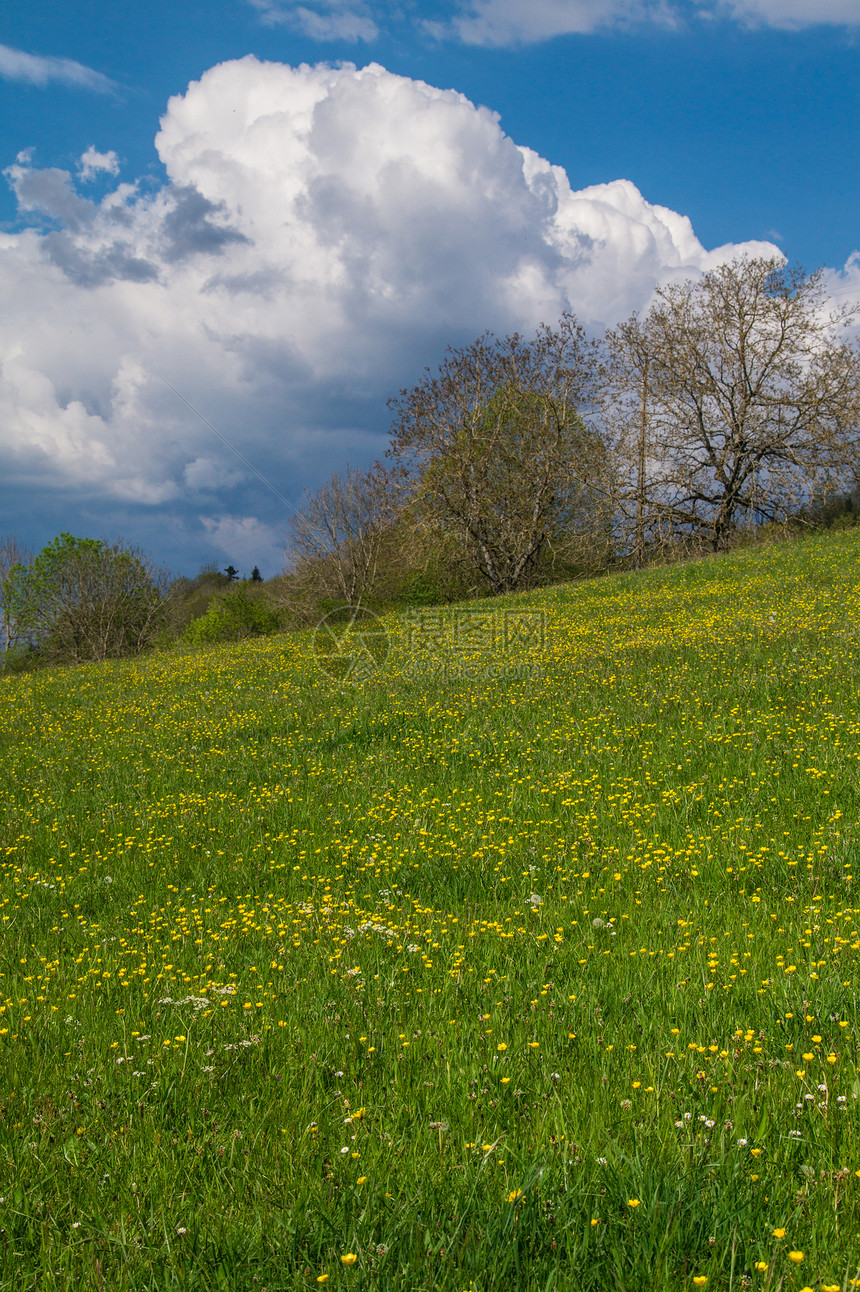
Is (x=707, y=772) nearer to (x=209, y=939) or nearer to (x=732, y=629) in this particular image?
(x=209, y=939)

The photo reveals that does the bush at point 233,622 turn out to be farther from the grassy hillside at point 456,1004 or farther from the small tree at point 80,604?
the grassy hillside at point 456,1004

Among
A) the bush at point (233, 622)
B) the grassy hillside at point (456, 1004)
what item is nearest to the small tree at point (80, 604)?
the bush at point (233, 622)

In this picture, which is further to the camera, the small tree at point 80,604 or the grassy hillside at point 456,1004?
the small tree at point 80,604

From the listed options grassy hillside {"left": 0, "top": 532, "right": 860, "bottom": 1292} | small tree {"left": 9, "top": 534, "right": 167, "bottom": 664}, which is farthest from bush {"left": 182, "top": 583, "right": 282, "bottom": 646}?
grassy hillside {"left": 0, "top": 532, "right": 860, "bottom": 1292}

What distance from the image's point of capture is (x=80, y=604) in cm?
3816

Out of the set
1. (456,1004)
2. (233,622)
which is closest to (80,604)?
(233,622)

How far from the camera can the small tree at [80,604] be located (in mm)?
37938

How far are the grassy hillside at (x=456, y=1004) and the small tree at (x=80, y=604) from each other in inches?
1195

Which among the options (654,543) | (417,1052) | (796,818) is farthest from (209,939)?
(654,543)

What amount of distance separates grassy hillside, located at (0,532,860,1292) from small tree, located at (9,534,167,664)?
3036cm

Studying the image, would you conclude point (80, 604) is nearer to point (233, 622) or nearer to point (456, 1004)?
point (233, 622)

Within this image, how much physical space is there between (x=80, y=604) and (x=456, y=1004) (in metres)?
39.2

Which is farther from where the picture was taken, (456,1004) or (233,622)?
(233,622)

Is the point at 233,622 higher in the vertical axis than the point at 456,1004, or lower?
higher
